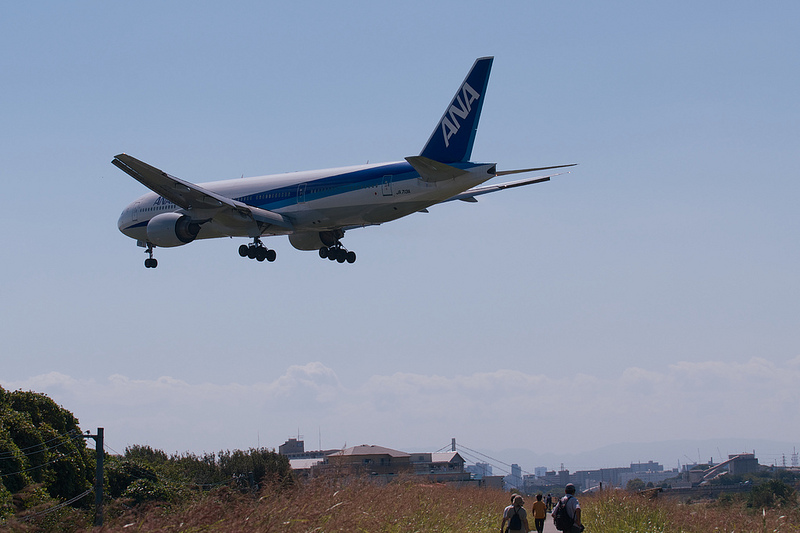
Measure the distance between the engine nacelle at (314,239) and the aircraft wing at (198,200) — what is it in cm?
348

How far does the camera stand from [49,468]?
33750 mm

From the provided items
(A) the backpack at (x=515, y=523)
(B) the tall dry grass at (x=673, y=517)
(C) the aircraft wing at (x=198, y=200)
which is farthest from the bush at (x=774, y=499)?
(C) the aircraft wing at (x=198, y=200)

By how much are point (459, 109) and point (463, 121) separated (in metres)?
0.54

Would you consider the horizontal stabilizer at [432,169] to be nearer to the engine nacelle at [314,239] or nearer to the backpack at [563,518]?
the engine nacelle at [314,239]

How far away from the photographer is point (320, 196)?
3831cm

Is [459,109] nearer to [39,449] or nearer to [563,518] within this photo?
[39,449]

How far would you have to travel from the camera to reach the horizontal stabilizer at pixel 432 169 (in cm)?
3272

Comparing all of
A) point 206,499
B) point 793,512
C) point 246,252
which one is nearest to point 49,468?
point 246,252

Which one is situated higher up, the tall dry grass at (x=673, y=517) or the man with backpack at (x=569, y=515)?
the man with backpack at (x=569, y=515)

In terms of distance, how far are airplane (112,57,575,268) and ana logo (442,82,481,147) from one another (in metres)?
0.04

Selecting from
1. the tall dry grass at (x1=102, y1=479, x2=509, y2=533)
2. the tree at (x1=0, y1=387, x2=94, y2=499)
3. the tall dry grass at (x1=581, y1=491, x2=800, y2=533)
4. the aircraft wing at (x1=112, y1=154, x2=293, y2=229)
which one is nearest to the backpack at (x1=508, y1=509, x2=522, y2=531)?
the tall dry grass at (x1=102, y1=479, x2=509, y2=533)

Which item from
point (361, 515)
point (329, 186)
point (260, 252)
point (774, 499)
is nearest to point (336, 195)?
point (329, 186)

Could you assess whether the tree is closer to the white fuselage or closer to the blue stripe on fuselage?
the white fuselage

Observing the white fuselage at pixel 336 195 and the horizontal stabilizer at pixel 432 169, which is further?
the white fuselage at pixel 336 195
